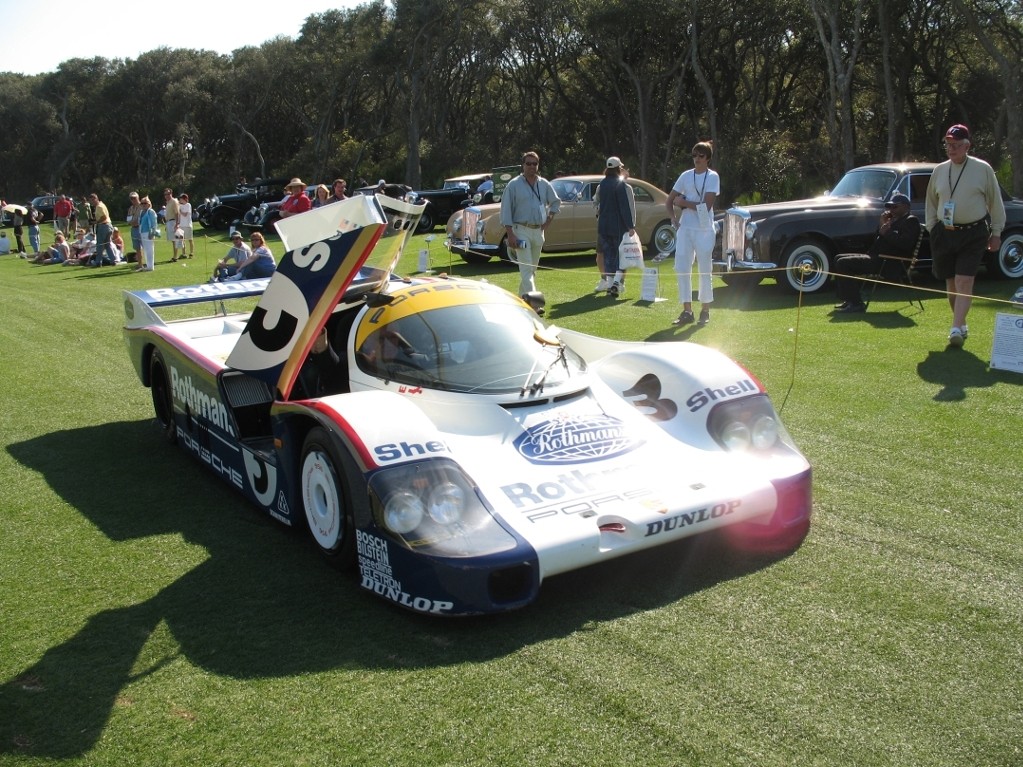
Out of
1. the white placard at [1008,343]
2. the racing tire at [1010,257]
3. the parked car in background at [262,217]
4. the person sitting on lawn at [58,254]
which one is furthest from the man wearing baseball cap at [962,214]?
the person sitting on lawn at [58,254]

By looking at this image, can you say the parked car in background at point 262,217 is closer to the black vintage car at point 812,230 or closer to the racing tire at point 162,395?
the black vintage car at point 812,230

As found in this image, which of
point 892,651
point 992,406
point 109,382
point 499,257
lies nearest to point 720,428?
point 892,651

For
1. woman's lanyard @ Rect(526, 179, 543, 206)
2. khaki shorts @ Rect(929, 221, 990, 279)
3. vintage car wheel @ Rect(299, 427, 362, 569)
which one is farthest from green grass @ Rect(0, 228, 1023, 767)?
woman's lanyard @ Rect(526, 179, 543, 206)

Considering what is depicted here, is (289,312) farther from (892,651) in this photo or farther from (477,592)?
(892,651)

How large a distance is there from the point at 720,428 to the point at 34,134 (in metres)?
65.6

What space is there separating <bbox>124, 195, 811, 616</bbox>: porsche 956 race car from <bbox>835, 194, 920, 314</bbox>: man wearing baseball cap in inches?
227

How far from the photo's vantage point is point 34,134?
60.6m

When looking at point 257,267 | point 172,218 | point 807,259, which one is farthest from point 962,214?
point 172,218

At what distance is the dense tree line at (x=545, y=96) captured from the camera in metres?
30.6

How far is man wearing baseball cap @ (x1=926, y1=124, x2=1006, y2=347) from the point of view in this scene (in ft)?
27.7

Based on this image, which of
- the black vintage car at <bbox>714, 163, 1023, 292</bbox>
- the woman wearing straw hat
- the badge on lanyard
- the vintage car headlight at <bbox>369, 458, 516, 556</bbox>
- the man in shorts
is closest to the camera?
the vintage car headlight at <bbox>369, 458, 516, 556</bbox>

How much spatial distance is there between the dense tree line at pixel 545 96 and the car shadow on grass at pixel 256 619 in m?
20.3

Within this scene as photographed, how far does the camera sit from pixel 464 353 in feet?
17.2

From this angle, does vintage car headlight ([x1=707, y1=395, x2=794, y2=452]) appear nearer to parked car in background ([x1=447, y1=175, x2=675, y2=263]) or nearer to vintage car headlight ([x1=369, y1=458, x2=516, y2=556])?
vintage car headlight ([x1=369, y1=458, x2=516, y2=556])
